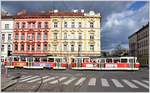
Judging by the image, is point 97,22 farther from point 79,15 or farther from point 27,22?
point 27,22

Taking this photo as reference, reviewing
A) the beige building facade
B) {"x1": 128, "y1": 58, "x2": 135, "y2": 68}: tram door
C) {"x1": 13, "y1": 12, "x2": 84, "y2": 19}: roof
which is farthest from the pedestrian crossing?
the beige building facade

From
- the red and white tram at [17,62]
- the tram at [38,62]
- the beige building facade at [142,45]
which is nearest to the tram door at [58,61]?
the tram at [38,62]

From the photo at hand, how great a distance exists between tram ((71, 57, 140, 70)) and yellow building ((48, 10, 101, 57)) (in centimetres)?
1922

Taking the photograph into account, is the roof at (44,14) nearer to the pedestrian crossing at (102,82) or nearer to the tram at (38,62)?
the tram at (38,62)

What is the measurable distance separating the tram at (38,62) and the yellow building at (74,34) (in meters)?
18.5

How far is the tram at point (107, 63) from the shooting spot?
4591 centimetres

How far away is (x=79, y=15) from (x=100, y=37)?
6789 millimetres

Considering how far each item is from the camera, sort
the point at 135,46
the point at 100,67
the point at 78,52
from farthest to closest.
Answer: the point at 135,46 < the point at 78,52 < the point at 100,67

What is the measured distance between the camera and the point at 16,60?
1960 inches

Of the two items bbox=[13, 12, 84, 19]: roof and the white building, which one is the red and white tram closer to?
the white building

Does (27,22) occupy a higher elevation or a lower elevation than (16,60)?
higher

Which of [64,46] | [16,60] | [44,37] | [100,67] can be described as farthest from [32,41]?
[100,67]

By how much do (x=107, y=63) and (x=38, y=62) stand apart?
1103 centimetres

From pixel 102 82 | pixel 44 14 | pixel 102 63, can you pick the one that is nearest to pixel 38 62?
pixel 102 63
